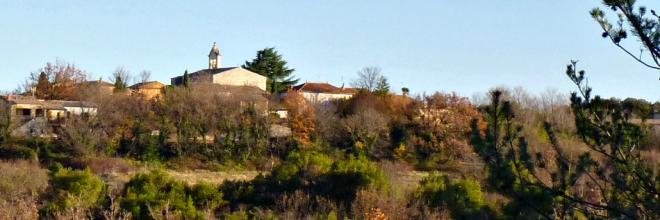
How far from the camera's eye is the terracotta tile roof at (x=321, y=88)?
Answer: 182ft

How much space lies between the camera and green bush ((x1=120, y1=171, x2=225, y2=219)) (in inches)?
738

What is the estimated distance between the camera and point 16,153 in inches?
1240

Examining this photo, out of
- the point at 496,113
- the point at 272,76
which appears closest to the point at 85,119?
the point at 272,76

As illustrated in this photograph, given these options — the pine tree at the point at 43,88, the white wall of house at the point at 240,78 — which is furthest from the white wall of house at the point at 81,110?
the white wall of house at the point at 240,78

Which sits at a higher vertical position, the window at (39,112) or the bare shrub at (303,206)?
the window at (39,112)

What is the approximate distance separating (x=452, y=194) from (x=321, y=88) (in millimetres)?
36997

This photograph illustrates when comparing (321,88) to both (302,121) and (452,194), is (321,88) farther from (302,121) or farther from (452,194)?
(452,194)

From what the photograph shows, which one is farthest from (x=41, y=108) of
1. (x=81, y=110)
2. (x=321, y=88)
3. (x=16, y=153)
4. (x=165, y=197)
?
(x=165, y=197)

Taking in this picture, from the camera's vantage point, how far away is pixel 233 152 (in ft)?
116

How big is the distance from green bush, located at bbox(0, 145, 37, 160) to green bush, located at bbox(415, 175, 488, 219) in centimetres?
1659

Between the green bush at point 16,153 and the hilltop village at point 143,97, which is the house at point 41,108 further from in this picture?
the green bush at point 16,153

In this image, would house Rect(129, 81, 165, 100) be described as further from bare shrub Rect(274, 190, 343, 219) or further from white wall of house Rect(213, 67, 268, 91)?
bare shrub Rect(274, 190, 343, 219)

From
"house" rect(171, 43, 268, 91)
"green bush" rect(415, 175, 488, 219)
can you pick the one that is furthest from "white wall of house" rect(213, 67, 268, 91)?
"green bush" rect(415, 175, 488, 219)

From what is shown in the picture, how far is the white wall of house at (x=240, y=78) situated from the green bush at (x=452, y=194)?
33.4 meters
